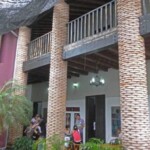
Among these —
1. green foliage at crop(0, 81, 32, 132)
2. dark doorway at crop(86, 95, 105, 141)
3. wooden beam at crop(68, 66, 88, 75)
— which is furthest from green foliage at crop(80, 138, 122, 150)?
wooden beam at crop(68, 66, 88, 75)

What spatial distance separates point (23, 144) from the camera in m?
10.8

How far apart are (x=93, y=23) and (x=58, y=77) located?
8.19 feet

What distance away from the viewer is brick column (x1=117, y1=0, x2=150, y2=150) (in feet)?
21.9

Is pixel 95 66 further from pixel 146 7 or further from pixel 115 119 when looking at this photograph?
pixel 146 7

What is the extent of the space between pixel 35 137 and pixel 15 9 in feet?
18.5

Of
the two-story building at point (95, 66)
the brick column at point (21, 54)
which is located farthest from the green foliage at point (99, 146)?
the brick column at point (21, 54)

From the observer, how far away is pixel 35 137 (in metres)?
11.5

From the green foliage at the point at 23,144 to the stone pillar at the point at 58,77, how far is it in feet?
3.78

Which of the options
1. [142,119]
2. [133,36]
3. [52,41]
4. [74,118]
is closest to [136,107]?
[142,119]

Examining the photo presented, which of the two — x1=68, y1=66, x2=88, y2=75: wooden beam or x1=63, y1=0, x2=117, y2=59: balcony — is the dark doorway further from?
x1=63, y1=0, x2=117, y2=59: balcony

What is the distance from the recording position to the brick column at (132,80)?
6687 mm

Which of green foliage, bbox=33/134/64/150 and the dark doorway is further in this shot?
the dark doorway

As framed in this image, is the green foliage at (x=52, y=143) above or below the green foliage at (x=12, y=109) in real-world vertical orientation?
below

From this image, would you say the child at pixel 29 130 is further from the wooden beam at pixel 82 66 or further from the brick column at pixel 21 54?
the wooden beam at pixel 82 66
